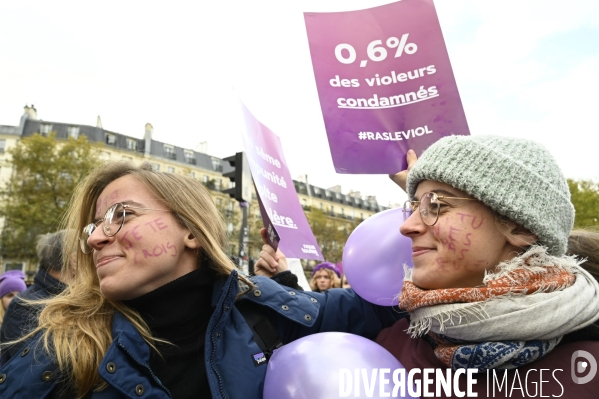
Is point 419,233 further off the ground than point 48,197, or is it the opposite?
point 48,197

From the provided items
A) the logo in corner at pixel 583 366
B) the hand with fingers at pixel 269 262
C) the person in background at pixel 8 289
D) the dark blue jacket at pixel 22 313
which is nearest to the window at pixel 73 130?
the person in background at pixel 8 289

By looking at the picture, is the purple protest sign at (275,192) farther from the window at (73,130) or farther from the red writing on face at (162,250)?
the window at (73,130)

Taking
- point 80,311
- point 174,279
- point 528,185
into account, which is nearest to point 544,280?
point 528,185

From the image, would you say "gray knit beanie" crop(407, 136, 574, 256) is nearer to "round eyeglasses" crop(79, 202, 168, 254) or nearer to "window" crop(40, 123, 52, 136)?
"round eyeglasses" crop(79, 202, 168, 254)

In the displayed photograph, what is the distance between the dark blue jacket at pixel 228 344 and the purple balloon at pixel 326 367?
166mm

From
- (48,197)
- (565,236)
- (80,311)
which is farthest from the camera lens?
(48,197)

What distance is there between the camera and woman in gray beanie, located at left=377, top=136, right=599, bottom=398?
1568mm

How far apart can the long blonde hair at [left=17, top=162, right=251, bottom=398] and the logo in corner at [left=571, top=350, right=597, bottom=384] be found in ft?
4.45

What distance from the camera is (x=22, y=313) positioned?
309 cm

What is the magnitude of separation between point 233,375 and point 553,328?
3.91 ft

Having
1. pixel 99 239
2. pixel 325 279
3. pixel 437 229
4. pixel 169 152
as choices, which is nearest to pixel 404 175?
pixel 437 229

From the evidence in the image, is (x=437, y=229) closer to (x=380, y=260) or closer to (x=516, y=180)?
(x=516, y=180)

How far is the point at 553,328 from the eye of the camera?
5.06ft

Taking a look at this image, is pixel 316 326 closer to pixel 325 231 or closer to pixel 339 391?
pixel 339 391
